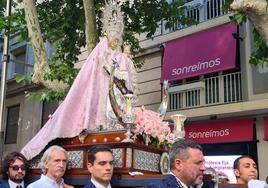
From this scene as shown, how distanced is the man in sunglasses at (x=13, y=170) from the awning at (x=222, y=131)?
815cm

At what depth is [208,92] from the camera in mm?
12344

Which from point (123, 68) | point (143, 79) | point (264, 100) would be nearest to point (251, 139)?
point (264, 100)

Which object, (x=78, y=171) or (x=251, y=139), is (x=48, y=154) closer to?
(x=78, y=171)

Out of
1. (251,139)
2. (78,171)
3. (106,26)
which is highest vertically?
(106,26)

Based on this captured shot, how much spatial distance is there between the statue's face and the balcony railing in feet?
23.6

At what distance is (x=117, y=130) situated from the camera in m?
3.97

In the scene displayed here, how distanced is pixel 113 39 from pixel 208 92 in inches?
299

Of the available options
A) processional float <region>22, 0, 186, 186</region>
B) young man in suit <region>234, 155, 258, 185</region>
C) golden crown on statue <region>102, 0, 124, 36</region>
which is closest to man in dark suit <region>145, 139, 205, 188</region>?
processional float <region>22, 0, 186, 186</region>

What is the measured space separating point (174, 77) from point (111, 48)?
756 cm

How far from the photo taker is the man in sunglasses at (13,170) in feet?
12.7

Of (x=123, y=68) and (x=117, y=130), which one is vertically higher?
(x=123, y=68)

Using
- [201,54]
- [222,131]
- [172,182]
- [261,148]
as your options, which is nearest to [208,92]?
[201,54]

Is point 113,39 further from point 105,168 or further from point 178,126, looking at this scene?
point 105,168

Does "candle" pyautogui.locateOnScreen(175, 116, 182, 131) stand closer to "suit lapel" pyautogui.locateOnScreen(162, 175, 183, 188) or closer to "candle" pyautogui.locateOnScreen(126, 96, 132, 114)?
"candle" pyautogui.locateOnScreen(126, 96, 132, 114)
